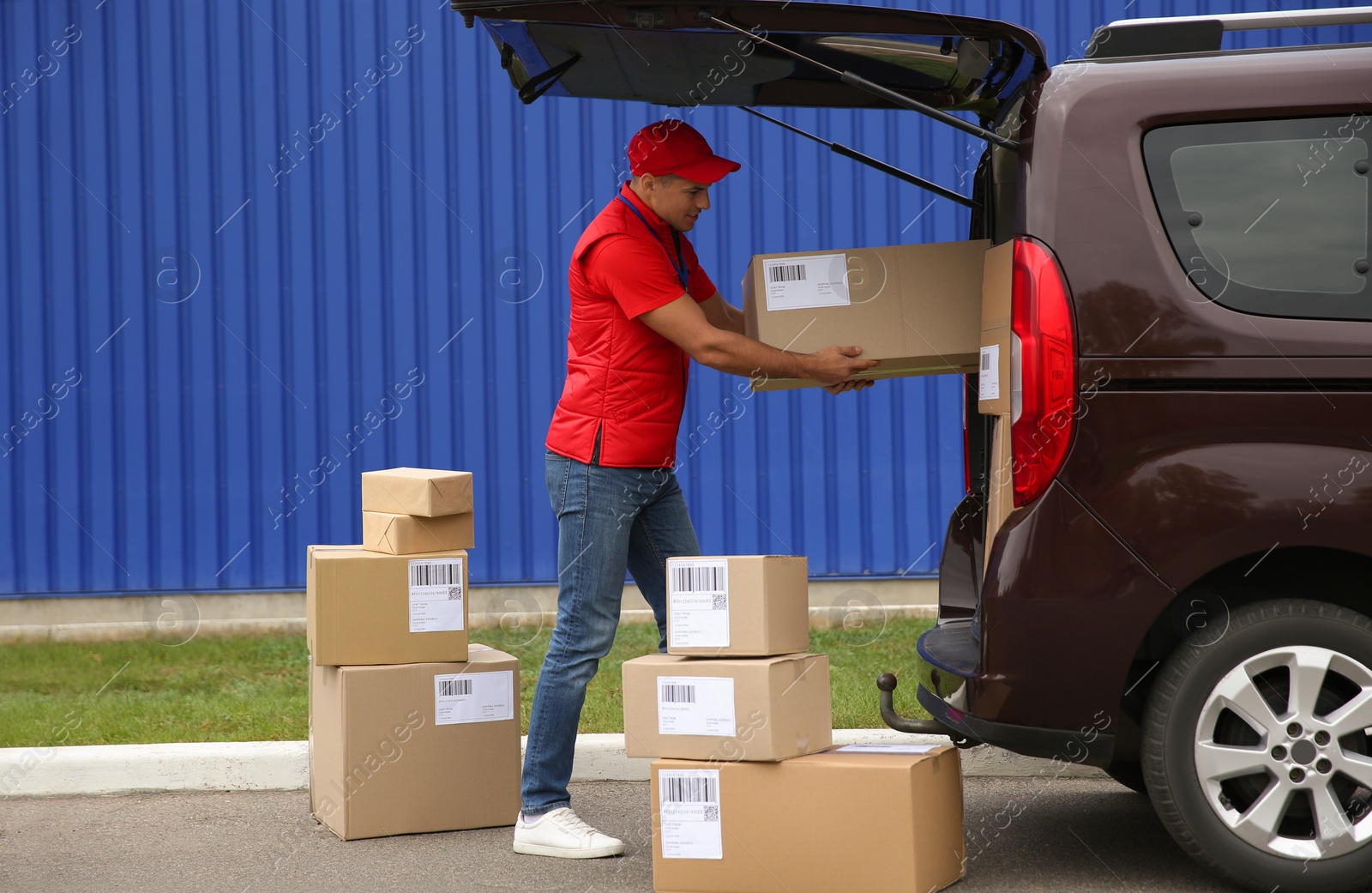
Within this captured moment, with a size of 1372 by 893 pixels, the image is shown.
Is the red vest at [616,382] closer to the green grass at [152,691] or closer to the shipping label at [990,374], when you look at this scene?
the shipping label at [990,374]

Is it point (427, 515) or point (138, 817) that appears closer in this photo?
point (427, 515)

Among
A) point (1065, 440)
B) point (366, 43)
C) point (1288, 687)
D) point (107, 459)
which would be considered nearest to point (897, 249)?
point (1065, 440)

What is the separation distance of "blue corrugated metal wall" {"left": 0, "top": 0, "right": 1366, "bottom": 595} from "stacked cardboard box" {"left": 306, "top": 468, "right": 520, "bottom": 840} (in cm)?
330

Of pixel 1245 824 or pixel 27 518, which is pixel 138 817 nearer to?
pixel 1245 824

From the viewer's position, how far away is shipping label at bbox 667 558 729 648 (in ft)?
10.5

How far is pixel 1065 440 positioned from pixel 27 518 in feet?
20.7

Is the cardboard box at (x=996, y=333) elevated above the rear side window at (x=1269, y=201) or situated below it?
below

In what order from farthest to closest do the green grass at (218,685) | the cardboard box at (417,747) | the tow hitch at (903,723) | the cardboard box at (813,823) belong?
the green grass at (218,685)
the cardboard box at (417,747)
the tow hitch at (903,723)
the cardboard box at (813,823)

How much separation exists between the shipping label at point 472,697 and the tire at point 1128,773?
178 cm

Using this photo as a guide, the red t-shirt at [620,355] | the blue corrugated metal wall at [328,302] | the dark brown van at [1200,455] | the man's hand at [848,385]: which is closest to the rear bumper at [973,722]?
the dark brown van at [1200,455]

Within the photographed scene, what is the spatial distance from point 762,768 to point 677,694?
0.28 m

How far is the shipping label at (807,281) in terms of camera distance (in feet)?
11.4

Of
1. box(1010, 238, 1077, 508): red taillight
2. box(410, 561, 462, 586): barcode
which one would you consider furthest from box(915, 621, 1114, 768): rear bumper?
box(410, 561, 462, 586): barcode

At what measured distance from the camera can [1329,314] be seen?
2963mm
